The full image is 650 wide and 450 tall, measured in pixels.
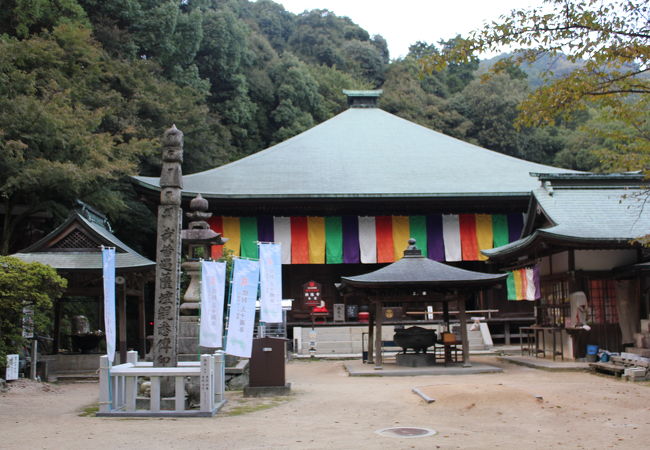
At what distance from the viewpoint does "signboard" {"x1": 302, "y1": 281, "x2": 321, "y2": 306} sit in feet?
79.3

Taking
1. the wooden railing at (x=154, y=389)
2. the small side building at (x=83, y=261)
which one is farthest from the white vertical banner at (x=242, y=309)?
the small side building at (x=83, y=261)

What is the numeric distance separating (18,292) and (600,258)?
522 inches

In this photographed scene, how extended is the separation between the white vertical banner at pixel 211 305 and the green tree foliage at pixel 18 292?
3.68 meters

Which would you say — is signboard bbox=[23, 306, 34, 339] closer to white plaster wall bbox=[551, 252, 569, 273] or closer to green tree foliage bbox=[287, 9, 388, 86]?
white plaster wall bbox=[551, 252, 569, 273]

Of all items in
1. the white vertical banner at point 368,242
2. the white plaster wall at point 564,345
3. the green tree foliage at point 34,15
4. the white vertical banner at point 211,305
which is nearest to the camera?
the white vertical banner at point 211,305

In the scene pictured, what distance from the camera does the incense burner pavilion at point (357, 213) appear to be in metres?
24.0

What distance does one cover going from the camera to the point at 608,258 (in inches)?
648

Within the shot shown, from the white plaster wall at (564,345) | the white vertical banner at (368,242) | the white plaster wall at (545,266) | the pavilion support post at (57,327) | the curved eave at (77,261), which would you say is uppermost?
the white vertical banner at (368,242)

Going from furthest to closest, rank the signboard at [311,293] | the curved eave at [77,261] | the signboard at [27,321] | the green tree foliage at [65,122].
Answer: the signboard at [311,293]
the green tree foliage at [65,122]
the curved eave at [77,261]
the signboard at [27,321]

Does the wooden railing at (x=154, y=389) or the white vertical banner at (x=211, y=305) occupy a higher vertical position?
the white vertical banner at (x=211, y=305)

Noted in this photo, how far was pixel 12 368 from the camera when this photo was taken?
12.2 meters

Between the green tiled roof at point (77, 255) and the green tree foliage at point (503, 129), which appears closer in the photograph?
the green tiled roof at point (77, 255)

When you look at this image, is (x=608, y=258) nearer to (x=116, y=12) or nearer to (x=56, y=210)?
(x=56, y=210)

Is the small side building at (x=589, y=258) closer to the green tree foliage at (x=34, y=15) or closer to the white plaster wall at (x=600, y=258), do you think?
the white plaster wall at (x=600, y=258)
